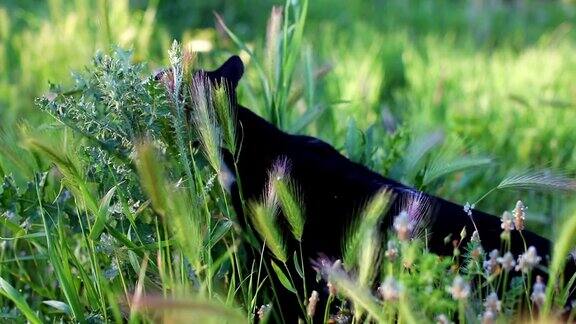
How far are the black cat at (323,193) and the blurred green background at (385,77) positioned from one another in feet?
1.04

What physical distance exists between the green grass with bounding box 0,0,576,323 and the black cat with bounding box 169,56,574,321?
2.1 inches

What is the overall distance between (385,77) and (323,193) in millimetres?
2613

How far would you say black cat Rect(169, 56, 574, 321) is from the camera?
1643mm

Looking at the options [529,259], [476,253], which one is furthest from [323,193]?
[529,259]

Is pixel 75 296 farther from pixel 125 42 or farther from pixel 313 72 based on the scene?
pixel 125 42

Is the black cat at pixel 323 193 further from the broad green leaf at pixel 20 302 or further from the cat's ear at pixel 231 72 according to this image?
the broad green leaf at pixel 20 302

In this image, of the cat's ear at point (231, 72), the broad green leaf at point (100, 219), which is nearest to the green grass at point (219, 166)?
the broad green leaf at point (100, 219)

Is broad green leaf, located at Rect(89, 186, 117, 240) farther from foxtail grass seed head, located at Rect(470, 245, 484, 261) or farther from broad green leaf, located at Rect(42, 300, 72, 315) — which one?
foxtail grass seed head, located at Rect(470, 245, 484, 261)

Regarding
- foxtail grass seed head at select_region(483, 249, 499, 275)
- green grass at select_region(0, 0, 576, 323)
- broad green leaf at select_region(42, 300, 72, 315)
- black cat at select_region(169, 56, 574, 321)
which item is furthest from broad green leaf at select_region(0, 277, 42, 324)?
foxtail grass seed head at select_region(483, 249, 499, 275)

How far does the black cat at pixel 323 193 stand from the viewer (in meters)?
1.64

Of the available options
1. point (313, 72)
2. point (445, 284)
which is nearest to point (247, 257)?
point (445, 284)

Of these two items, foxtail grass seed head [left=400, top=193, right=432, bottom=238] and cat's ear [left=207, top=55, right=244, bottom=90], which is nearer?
foxtail grass seed head [left=400, top=193, right=432, bottom=238]

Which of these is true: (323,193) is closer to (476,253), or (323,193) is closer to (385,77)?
(476,253)

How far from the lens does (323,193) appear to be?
173 cm
